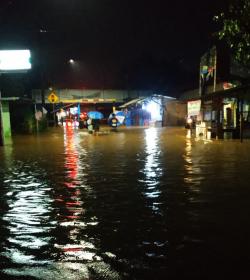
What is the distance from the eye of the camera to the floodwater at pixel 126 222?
4785 mm

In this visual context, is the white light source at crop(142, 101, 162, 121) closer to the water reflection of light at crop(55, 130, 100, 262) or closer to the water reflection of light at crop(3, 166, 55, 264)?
the water reflection of light at crop(55, 130, 100, 262)

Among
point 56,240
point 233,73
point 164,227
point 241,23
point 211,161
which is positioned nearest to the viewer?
point 56,240

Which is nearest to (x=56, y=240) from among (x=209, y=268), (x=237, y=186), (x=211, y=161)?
(x=209, y=268)

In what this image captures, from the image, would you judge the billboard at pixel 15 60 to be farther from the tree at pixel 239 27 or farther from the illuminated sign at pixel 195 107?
the tree at pixel 239 27

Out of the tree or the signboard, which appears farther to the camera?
the signboard

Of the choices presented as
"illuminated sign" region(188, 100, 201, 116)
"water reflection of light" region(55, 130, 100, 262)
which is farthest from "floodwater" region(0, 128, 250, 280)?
"illuminated sign" region(188, 100, 201, 116)

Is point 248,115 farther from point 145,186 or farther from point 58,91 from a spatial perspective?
point 58,91

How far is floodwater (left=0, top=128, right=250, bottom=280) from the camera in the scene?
15.7 feet

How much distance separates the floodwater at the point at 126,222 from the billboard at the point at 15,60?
18738 mm

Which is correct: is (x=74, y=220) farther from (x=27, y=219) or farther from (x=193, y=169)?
(x=193, y=169)

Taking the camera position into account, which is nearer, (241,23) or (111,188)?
(111,188)

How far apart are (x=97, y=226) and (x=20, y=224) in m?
1.41

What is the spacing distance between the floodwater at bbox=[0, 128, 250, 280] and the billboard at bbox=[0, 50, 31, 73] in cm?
1874

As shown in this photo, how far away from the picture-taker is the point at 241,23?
1301cm
